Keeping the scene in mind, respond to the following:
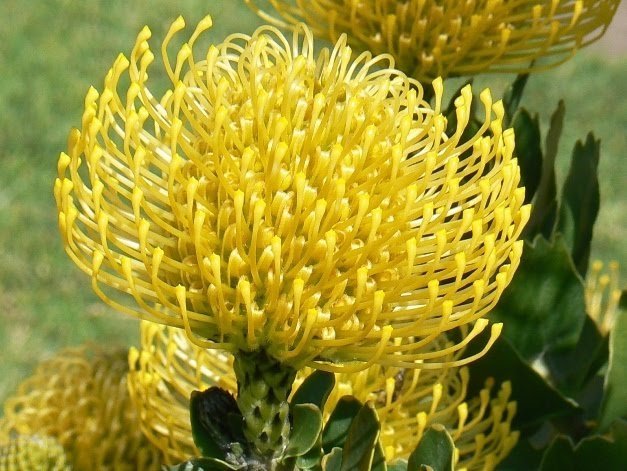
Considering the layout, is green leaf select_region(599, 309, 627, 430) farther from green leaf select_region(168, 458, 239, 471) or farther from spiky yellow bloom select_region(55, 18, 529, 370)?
green leaf select_region(168, 458, 239, 471)

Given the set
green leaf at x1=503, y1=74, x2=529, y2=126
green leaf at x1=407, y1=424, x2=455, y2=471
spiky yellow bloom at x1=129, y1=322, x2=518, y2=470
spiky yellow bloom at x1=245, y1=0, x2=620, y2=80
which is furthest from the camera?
green leaf at x1=503, y1=74, x2=529, y2=126

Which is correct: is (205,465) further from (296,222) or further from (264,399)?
(296,222)

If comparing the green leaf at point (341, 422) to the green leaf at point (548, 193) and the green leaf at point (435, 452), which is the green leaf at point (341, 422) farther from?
the green leaf at point (548, 193)

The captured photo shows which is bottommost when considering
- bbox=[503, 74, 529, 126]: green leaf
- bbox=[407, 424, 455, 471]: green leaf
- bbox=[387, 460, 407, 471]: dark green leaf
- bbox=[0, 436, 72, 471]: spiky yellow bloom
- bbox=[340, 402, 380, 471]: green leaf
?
bbox=[387, 460, 407, 471]: dark green leaf

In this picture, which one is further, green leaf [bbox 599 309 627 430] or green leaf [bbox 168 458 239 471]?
green leaf [bbox 599 309 627 430]

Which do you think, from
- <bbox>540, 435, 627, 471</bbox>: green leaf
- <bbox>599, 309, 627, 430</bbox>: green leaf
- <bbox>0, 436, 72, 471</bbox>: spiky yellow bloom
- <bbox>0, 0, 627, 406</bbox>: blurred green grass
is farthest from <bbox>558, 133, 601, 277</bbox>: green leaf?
<bbox>0, 0, 627, 406</bbox>: blurred green grass

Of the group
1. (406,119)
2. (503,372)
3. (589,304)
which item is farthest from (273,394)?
(589,304)

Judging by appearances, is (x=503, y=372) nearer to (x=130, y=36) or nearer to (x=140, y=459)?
(x=140, y=459)
